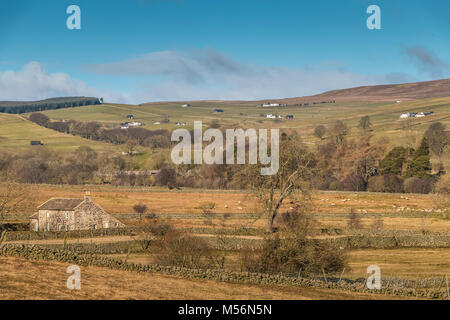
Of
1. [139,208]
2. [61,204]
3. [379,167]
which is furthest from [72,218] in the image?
[379,167]

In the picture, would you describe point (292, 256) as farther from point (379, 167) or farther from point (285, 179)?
point (379, 167)

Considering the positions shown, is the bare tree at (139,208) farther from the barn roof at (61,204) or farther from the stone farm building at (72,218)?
the barn roof at (61,204)

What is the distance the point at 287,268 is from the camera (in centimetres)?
3591

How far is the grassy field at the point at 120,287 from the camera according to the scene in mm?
22266

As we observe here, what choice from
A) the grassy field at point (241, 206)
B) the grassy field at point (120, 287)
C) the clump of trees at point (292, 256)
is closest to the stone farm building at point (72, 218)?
the grassy field at point (241, 206)

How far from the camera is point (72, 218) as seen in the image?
57812 mm

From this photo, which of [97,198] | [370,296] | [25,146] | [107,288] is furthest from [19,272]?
[25,146]

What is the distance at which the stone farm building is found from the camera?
58.0 m

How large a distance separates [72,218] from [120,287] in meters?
35.3

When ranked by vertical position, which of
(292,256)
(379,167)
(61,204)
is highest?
(379,167)

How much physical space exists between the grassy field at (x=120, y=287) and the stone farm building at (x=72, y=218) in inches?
1201
